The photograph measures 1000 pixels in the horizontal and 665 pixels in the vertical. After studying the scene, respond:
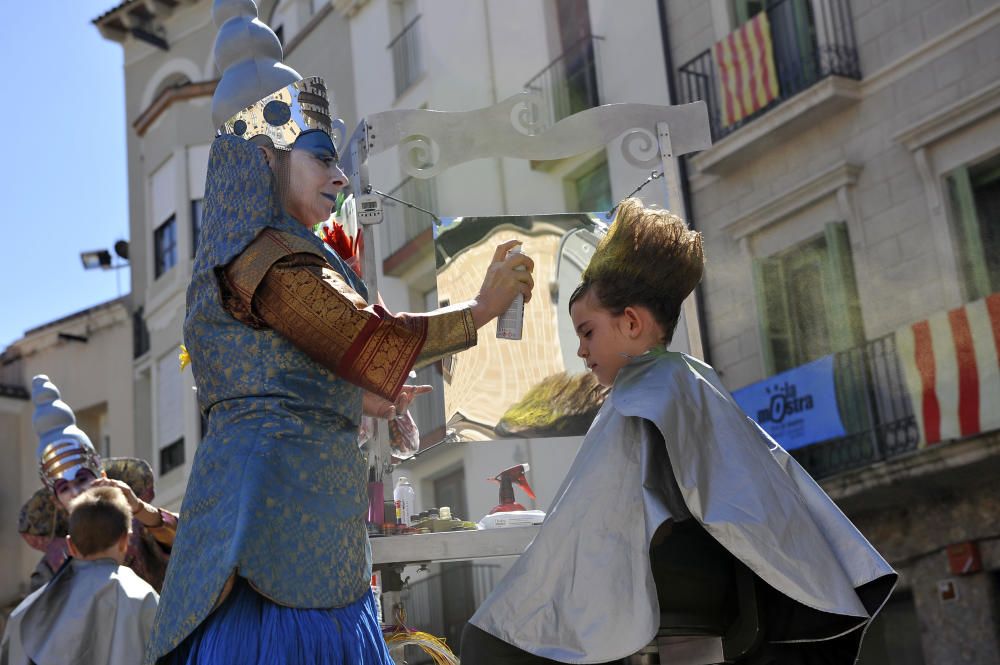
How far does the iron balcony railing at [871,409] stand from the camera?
11.4m

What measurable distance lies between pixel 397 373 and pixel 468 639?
56 centimetres

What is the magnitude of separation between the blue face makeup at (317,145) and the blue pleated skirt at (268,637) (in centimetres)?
84

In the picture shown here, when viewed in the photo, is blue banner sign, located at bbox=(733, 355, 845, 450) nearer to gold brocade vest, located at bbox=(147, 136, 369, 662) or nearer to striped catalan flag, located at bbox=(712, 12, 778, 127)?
striped catalan flag, located at bbox=(712, 12, 778, 127)

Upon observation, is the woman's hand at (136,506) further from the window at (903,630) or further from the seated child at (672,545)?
the window at (903,630)

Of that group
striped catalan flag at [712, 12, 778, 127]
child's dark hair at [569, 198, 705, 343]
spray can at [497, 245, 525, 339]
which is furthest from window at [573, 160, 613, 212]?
spray can at [497, 245, 525, 339]

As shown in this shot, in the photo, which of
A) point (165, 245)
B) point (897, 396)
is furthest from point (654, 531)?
point (165, 245)

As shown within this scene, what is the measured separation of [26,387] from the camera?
24.3 meters

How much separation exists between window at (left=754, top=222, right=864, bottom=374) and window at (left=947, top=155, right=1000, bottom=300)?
1135mm

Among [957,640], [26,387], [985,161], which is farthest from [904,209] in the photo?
[26,387]

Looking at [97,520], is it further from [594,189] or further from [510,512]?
[594,189]

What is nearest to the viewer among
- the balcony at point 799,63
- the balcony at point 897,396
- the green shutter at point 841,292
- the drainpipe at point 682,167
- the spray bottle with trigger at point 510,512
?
the spray bottle with trigger at point 510,512

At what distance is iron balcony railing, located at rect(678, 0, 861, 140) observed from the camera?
12445 millimetres

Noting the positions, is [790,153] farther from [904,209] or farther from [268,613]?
[268,613]

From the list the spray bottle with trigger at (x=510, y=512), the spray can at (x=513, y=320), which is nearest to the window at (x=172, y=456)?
the spray bottle with trigger at (x=510, y=512)
